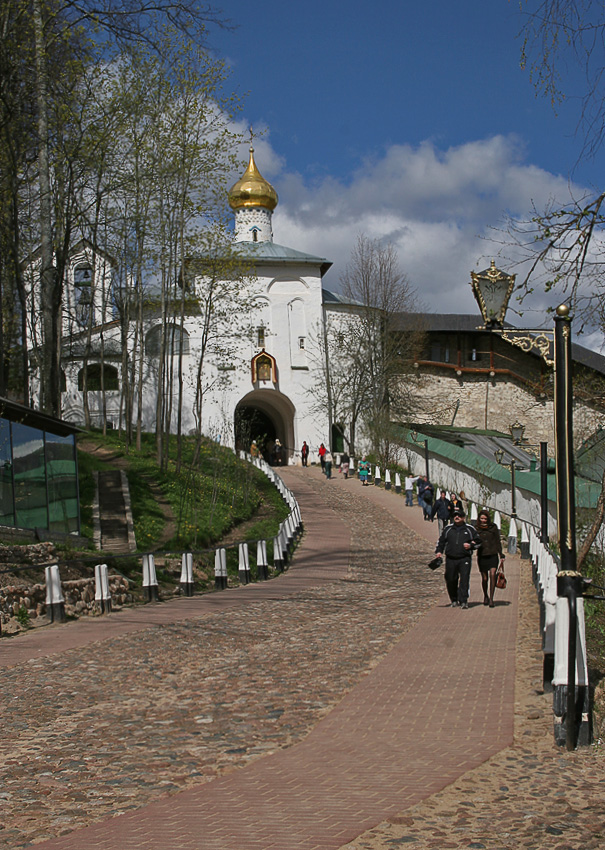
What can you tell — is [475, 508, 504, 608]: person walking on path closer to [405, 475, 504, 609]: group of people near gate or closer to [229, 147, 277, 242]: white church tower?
[405, 475, 504, 609]: group of people near gate

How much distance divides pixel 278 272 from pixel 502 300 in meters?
46.6

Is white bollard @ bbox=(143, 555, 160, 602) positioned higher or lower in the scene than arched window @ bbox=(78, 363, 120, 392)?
lower

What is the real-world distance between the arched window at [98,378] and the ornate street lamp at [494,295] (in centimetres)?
4109

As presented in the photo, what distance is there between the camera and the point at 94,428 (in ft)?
149

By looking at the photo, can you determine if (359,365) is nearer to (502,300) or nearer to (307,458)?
(307,458)

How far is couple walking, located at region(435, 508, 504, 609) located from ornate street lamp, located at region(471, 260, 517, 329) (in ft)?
16.8

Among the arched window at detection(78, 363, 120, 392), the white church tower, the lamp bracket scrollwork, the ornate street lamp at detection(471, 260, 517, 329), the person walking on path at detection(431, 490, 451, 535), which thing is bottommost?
the person walking on path at detection(431, 490, 451, 535)

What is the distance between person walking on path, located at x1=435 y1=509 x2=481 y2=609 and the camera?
13.4 m

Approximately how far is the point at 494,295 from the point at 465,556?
543 centimetres

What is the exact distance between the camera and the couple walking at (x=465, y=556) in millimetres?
13414

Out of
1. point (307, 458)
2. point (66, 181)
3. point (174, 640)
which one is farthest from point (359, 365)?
point (174, 640)

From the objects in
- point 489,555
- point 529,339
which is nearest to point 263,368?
point 489,555

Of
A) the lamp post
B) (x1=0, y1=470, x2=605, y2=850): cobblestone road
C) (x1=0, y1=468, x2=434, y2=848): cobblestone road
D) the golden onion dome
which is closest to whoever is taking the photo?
(x1=0, y1=470, x2=605, y2=850): cobblestone road

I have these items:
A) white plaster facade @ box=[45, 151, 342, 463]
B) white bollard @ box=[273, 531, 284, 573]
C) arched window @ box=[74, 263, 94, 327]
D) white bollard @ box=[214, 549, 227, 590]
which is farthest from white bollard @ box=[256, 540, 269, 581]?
white plaster facade @ box=[45, 151, 342, 463]
